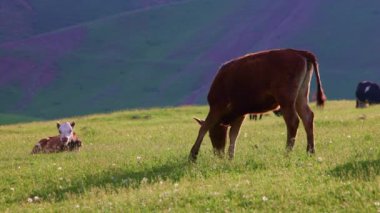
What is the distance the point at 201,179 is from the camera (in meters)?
10.8

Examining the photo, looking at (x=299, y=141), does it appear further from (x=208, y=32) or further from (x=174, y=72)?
(x=208, y=32)

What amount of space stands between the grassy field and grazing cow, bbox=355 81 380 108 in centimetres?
2008

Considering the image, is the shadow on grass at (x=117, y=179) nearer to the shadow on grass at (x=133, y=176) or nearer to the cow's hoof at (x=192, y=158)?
the shadow on grass at (x=133, y=176)

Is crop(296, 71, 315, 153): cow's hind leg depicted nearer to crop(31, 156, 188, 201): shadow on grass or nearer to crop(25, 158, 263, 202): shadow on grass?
crop(25, 158, 263, 202): shadow on grass

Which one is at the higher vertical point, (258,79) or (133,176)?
(258,79)

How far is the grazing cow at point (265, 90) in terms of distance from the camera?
13.1 metres

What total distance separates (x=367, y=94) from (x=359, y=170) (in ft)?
98.5

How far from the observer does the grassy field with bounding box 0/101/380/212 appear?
8719mm

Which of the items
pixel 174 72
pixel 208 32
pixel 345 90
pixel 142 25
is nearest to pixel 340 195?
pixel 345 90

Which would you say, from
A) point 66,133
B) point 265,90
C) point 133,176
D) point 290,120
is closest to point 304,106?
point 290,120

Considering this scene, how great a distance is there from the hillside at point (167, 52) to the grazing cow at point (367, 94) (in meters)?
26.3

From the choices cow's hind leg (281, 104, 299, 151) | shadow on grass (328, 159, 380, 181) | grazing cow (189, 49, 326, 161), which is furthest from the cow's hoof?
shadow on grass (328, 159, 380, 181)

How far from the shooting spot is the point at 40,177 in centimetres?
1322

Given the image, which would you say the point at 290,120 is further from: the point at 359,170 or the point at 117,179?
the point at 117,179
